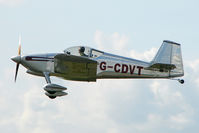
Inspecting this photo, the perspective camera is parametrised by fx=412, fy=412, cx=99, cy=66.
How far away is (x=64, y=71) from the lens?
65.6ft

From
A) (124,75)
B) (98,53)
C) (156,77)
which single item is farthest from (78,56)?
(156,77)

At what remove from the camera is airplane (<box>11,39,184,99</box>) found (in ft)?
64.5

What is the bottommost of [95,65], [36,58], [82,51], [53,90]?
[53,90]

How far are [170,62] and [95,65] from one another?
12.5 ft

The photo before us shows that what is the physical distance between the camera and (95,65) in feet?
65.3

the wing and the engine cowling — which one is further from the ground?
the wing

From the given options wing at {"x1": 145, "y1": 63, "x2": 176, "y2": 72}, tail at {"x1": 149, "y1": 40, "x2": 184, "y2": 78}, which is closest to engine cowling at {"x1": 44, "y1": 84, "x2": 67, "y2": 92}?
wing at {"x1": 145, "y1": 63, "x2": 176, "y2": 72}

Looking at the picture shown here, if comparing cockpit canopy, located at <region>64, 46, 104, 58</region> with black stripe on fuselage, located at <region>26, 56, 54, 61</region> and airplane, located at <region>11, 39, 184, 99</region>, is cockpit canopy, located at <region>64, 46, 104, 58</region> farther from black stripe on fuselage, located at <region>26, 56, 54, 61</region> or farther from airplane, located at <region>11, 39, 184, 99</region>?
black stripe on fuselage, located at <region>26, 56, 54, 61</region>

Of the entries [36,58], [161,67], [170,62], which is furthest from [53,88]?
[170,62]

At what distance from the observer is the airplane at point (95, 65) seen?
19672mm

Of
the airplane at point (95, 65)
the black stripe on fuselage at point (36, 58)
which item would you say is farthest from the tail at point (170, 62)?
the black stripe on fuselage at point (36, 58)

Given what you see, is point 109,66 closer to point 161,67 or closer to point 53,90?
point 161,67

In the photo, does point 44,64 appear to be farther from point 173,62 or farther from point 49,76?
point 173,62

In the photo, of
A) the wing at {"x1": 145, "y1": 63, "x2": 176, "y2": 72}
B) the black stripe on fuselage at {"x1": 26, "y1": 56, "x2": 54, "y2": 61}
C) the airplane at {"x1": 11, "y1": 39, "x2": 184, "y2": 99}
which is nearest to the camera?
the airplane at {"x1": 11, "y1": 39, "x2": 184, "y2": 99}
